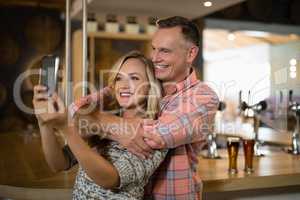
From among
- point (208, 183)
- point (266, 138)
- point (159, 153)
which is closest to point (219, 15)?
point (266, 138)

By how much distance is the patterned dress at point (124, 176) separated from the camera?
0.92 meters

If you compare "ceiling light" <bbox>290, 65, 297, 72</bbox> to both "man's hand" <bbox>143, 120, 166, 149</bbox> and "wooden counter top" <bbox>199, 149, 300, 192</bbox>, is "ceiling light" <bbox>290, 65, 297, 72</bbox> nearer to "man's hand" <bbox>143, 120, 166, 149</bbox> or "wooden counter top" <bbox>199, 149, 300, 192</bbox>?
"wooden counter top" <bbox>199, 149, 300, 192</bbox>

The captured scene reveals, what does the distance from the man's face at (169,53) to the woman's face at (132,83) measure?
0.06m

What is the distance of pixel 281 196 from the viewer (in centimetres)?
161

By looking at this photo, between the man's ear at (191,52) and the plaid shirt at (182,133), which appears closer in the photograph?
the plaid shirt at (182,133)

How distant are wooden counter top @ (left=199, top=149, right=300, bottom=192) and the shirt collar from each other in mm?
383

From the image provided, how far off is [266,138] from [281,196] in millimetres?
949

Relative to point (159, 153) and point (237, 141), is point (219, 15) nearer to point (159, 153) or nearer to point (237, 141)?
point (237, 141)

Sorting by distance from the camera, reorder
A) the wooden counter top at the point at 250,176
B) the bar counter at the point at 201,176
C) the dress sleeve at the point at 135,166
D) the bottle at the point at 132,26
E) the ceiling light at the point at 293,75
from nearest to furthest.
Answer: the dress sleeve at the point at 135,166 < the bar counter at the point at 201,176 < the wooden counter top at the point at 250,176 < the ceiling light at the point at 293,75 < the bottle at the point at 132,26

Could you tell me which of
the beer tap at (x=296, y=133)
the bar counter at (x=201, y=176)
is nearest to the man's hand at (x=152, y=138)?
the bar counter at (x=201, y=176)

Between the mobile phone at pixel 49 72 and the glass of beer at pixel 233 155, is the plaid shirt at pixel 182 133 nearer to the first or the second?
the mobile phone at pixel 49 72

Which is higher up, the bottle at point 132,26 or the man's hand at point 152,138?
the bottle at point 132,26

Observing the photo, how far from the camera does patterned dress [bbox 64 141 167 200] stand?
0.92 metres

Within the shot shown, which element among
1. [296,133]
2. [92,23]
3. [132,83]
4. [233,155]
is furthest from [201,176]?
[92,23]
